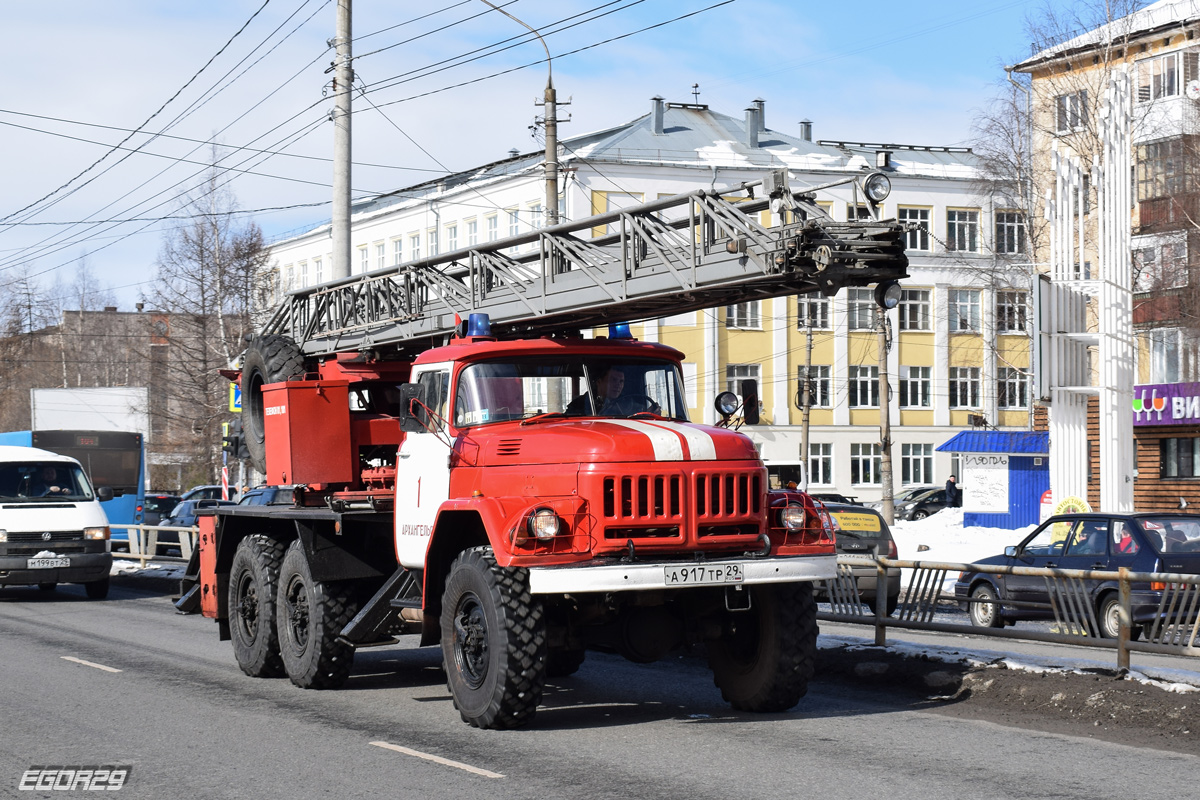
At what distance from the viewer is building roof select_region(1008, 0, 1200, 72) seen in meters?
40.8

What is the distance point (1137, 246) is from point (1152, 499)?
755 centimetres

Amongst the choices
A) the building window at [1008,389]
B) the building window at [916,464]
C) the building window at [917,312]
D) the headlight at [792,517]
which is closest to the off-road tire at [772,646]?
the headlight at [792,517]

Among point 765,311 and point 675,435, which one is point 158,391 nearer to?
point 765,311

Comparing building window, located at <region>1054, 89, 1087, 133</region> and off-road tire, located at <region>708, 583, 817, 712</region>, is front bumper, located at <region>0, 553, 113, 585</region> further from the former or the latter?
building window, located at <region>1054, 89, 1087, 133</region>

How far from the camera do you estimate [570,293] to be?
11.2 meters

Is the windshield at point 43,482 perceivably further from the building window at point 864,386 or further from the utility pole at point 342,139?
the building window at point 864,386

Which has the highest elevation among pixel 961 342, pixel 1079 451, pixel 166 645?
pixel 961 342

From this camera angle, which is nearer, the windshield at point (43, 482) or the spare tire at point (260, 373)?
the spare tire at point (260, 373)

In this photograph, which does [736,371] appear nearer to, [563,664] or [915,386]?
[915,386]

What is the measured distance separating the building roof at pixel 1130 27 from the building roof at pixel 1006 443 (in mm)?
11087

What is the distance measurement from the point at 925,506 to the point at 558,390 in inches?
1871

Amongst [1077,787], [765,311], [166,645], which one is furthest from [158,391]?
[1077,787]

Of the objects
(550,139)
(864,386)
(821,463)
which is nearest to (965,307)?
(864,386)

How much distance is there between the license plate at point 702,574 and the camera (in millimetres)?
9094
